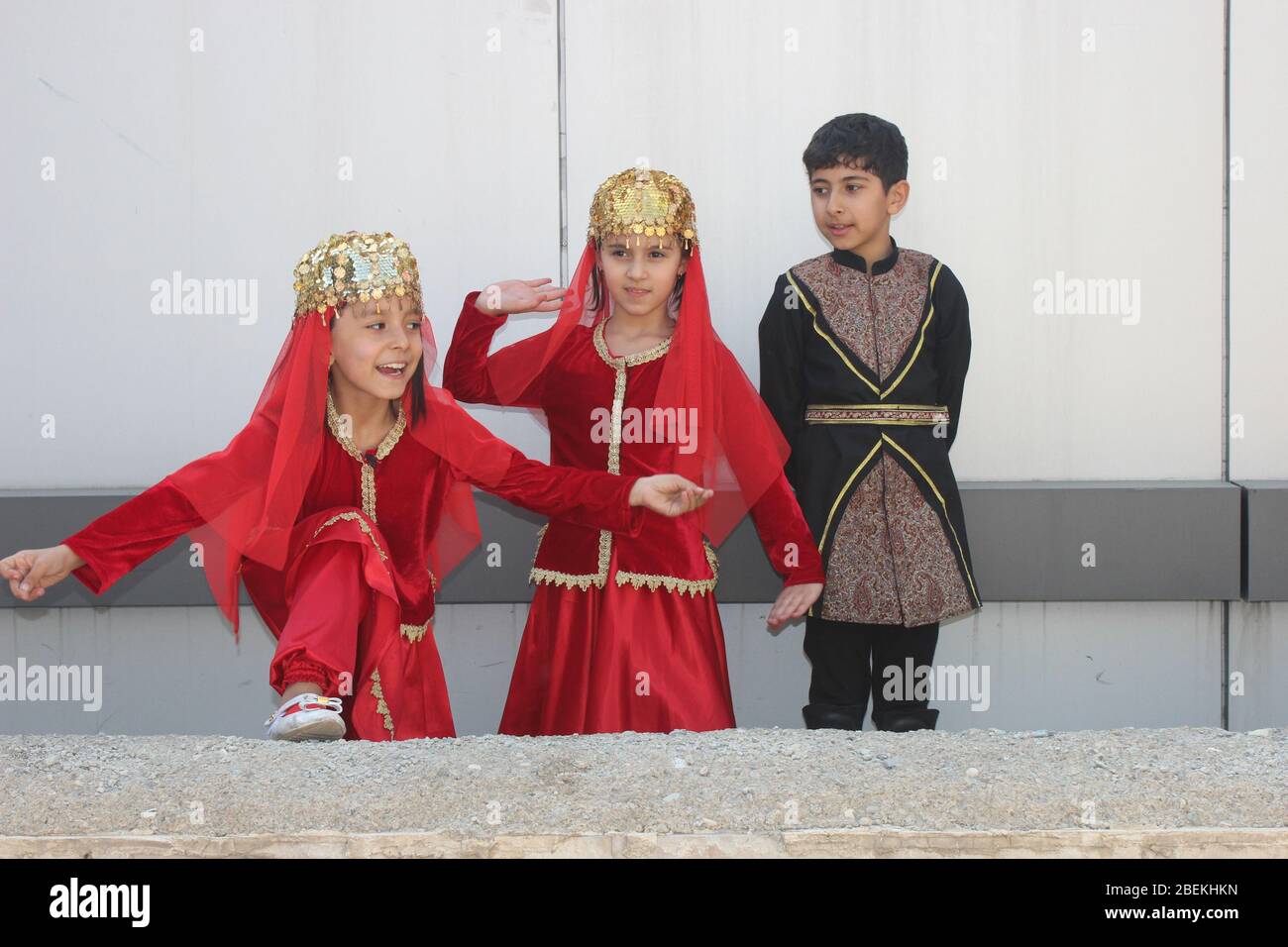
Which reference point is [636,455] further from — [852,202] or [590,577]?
[852,202]

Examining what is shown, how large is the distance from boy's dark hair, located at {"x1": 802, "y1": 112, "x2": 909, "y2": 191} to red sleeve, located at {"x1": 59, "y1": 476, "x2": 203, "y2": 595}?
5.94 feet

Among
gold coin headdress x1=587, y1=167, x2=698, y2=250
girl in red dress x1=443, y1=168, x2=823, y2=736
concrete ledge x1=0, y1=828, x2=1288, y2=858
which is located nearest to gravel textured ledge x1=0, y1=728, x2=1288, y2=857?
concrete ledge x1=0, y1=828, x2=1288, y2=858

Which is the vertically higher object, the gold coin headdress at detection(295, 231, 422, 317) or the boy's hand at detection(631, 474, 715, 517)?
the gold coin headdress at detection(295, 231, 422, 317)

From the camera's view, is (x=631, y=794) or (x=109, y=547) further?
(x=109, y=547)

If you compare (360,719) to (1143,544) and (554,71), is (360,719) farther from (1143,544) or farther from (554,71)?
(1143,544)

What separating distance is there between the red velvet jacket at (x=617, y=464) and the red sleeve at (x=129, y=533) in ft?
2.63

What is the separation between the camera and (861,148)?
3.71 m

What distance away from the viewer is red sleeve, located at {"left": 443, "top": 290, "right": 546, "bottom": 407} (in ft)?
12.1

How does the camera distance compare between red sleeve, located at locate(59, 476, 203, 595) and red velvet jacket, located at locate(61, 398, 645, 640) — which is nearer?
red sleeve, located at locate(59, 476, 203, 595)

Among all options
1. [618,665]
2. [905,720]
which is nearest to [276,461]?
[618,665]

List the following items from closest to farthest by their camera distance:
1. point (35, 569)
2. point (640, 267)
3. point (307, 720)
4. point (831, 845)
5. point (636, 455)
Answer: point (831, 845) → point (307, 720) → point (35, 569) → point (640, 267) → point (636, 455)

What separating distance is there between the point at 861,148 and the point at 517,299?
0.97 m

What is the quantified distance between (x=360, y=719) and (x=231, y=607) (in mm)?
409

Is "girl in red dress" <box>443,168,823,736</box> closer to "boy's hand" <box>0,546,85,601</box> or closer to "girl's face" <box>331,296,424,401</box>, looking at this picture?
"girl's face" <box>331,296,424,401</box>
